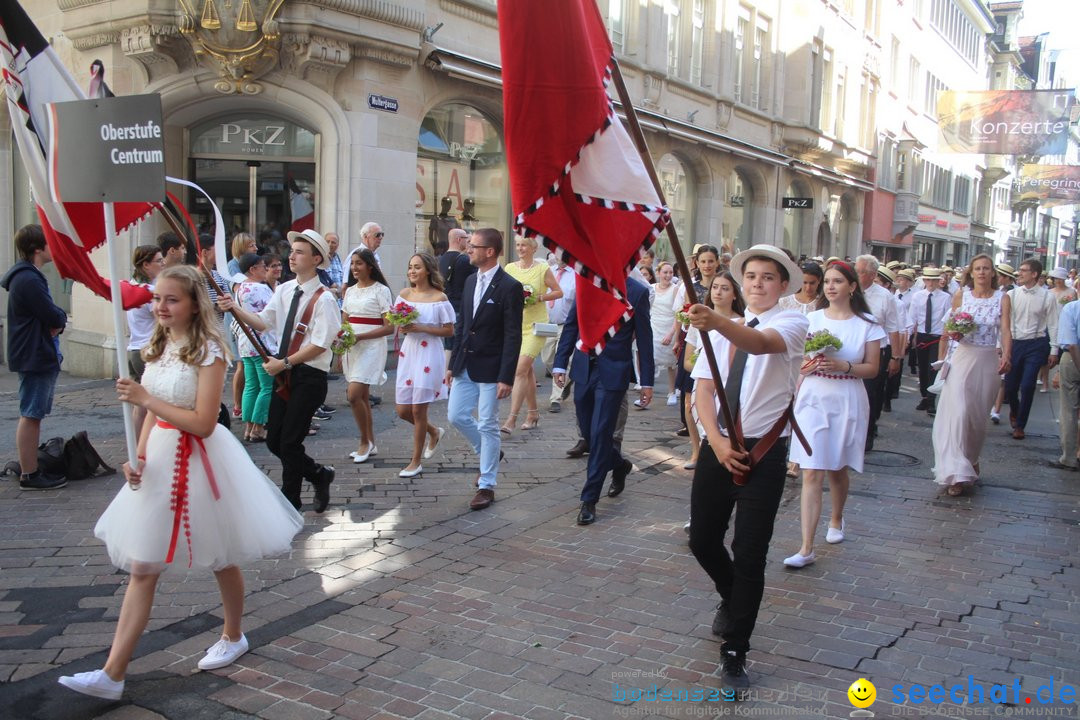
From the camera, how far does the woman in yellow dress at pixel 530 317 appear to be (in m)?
10.0

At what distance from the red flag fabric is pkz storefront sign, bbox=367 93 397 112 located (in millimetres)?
10505

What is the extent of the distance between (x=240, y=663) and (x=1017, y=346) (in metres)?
10.3

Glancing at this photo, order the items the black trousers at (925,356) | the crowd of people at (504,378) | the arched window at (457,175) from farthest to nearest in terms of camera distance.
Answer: the arched window at (457,175) < the black trousers at (925,356) < the crowd of people at (504,378)

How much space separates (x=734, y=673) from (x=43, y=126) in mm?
4385

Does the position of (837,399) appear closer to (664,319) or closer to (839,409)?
(839,409)

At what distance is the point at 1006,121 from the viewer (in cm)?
2306

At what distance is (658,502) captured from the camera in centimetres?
738

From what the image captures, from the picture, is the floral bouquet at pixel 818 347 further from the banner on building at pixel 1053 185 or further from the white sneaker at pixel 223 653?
the banner on building at pixel 1053 185

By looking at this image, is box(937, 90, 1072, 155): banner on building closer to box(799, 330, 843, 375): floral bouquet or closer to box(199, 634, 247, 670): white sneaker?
box(799, 330, 843, 375): floral bouquet

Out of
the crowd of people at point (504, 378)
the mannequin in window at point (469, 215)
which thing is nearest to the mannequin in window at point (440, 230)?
the mannequin in window at point (469, 215)

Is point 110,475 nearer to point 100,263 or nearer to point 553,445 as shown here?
point 553,445

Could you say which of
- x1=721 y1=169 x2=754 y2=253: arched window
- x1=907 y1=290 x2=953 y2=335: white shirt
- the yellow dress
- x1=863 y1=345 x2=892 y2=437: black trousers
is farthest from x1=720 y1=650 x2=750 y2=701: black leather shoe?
x1=721 y1=169 x2=754 y2=253: arched window

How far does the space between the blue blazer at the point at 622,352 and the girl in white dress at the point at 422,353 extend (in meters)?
1.03

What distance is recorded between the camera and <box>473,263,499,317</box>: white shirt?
7.27m
